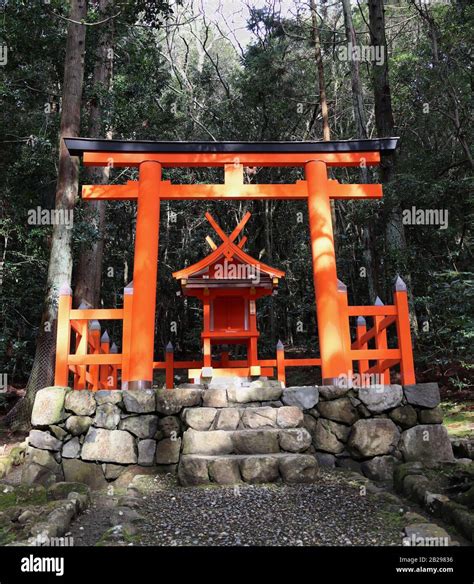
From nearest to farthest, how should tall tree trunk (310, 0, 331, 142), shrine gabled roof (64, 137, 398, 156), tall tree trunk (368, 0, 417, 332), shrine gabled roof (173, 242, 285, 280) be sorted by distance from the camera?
shrine gabled roof (64, 137, 398, 156)
shrine gabled roof (173, 242, 285, 280)
tall tree trunk (368, 0, 417, 332)
tall tree trunk (310, 0, 331, 142)

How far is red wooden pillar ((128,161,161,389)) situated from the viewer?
5.28m

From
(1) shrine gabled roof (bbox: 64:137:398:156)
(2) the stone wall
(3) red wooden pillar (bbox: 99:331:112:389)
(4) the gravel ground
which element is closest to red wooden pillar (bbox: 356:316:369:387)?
(2) the stone wall

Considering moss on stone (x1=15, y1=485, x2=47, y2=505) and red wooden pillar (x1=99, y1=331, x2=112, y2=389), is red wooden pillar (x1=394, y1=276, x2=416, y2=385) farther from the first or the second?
red wooden pillar (x1=99, y1=331, x2=112, y2=389)

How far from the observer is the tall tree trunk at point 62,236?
6910mm

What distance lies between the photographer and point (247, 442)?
446 centimetres

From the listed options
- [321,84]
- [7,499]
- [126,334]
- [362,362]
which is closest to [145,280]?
[126,334]

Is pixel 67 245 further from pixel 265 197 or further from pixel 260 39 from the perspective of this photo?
pixel 260 39

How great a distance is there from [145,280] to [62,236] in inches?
89.9

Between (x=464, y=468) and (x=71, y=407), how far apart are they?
404 cm

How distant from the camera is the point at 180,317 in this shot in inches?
811

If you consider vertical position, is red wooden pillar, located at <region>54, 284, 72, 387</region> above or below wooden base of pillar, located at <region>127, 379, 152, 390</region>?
above

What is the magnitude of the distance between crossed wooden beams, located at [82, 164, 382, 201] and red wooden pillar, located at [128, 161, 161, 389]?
0.61ft

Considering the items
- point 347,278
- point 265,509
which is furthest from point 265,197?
point 347,278

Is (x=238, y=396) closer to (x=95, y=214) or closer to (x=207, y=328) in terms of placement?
(x=207, y=328)
